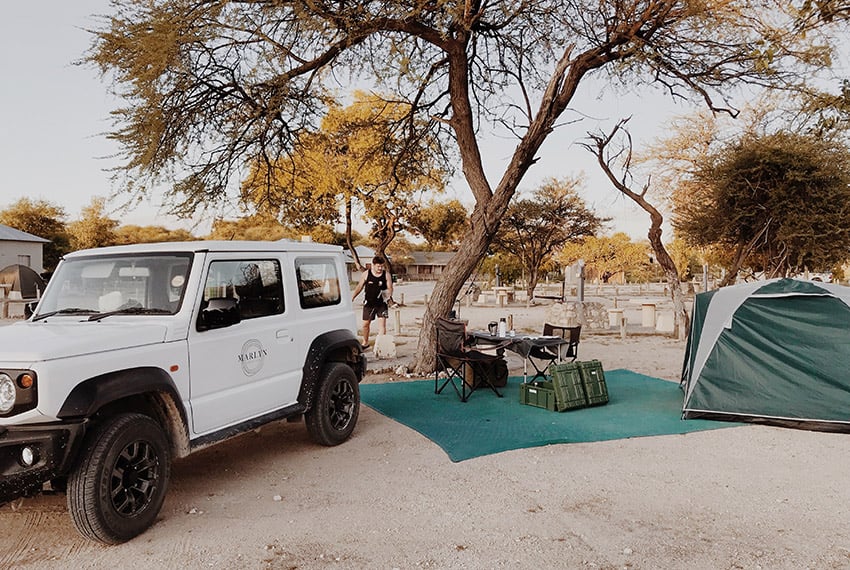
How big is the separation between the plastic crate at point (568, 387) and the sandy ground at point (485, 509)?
1.32 m

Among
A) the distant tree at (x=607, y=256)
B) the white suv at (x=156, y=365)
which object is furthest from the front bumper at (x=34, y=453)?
the distant tree at (x=607, y=256)

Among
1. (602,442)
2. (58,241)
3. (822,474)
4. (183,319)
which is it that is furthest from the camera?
(58,241)

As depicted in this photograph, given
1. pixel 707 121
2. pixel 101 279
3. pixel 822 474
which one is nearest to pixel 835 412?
pixel 822 474

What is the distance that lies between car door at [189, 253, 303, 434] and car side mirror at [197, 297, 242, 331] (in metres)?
0.05

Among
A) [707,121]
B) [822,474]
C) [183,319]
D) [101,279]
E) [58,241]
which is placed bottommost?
[822,474]

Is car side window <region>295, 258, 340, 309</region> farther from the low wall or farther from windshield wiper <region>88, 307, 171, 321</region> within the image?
the low wall

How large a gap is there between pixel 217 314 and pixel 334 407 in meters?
2.03

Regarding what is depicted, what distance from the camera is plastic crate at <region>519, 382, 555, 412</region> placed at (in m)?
7.81

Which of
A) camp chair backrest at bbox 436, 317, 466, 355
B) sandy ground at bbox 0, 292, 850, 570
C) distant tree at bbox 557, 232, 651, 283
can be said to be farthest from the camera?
distant tree at bbox 557, 232, 651, 283

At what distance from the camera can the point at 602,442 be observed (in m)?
6.46

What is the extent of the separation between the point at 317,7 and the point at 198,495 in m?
6.07

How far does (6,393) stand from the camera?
142 inches

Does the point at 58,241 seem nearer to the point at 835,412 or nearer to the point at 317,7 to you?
the point at 317,7

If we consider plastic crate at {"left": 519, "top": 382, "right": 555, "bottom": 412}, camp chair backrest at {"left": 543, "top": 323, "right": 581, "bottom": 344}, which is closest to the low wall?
camp chair backrest at {"left": 543, "top": 323, "right": 581, "bottom": 344}
